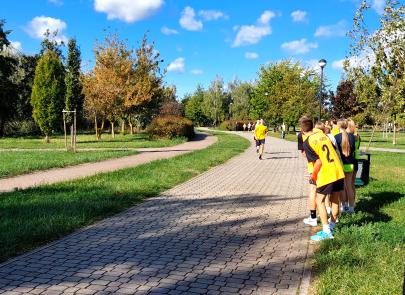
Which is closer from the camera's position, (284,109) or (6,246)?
(6,246)

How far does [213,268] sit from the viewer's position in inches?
186

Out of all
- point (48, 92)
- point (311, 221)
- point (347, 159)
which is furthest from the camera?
point (48, 92)

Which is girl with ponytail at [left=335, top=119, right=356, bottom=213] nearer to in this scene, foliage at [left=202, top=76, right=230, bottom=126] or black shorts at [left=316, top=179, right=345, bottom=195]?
black shorts at [left=316, top=179, right=345, bottom=195]

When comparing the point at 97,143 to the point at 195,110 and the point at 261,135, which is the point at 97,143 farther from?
the point at 195,110

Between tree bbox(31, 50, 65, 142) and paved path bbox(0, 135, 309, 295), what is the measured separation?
2316 cm

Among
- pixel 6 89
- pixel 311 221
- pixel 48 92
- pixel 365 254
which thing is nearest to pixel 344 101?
pixel 48 92

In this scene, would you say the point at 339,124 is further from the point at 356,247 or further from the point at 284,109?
the point at 284,109

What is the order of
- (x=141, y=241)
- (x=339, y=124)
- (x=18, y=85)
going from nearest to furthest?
(x=141, y=241)
(x=339, y=124)
(x=18, y=85)

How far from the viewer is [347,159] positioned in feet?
23.8

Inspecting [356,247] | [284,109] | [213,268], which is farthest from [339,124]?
[284,109]

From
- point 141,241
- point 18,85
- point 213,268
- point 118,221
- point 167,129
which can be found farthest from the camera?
point 18,85

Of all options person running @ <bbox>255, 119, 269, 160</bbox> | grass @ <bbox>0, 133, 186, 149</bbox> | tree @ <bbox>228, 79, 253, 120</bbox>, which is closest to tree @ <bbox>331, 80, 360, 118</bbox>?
grass @ <bbox>0, 133, 186, 149</bbox>

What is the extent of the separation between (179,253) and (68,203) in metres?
3.33

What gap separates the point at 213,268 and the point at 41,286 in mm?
1843
